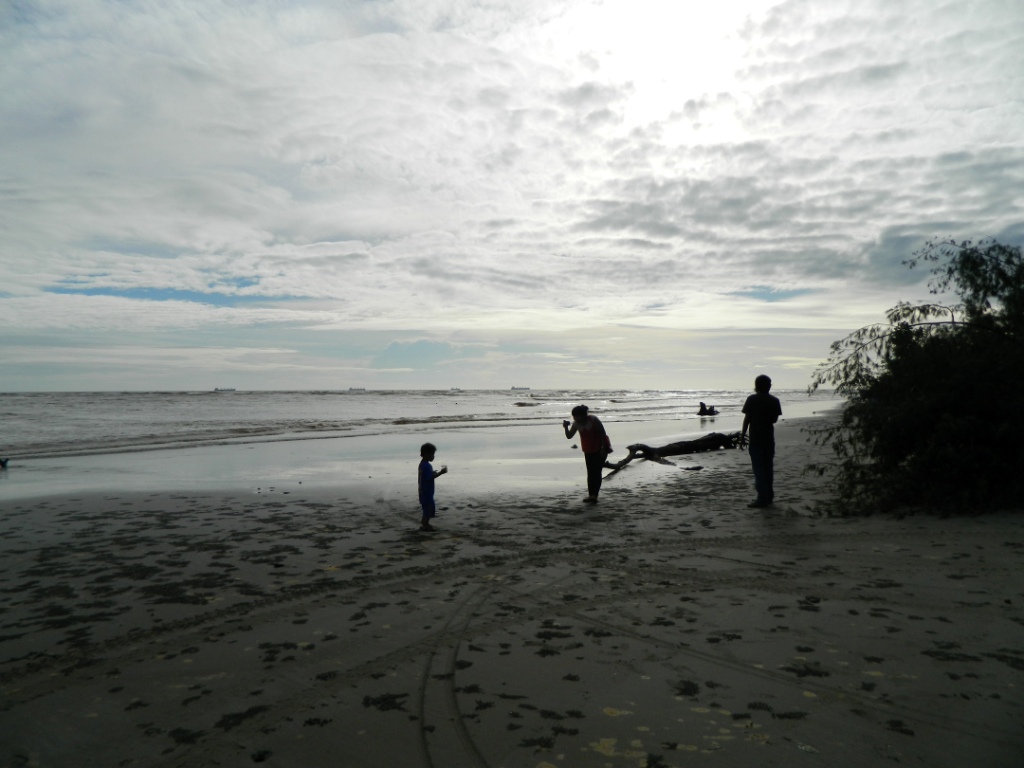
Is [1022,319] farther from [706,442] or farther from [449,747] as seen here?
[706,442]

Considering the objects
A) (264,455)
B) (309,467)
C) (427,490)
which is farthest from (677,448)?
(264,455)

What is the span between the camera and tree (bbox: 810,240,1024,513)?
8922mm

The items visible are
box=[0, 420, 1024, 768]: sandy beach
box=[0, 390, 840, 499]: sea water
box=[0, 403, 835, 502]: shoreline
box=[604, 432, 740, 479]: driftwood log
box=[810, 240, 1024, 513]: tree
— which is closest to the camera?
box=[0, 420, 1024, 768]: sandy beach

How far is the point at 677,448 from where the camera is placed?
66.0ft

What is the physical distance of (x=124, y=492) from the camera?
13.6m

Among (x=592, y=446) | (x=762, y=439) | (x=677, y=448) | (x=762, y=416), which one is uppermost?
(x=762, y=416)

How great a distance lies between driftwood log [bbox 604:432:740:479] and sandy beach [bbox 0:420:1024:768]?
875cm

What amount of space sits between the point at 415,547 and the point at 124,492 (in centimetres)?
875

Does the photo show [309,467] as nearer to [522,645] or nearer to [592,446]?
[592,446]

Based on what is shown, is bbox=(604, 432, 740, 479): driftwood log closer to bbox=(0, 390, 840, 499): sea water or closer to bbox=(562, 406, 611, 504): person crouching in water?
bbox=(0, 390, 840, 499): sea water

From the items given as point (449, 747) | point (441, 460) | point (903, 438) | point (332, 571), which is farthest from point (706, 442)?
point (449, 747)

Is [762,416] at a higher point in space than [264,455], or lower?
higher

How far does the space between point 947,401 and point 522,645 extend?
7.87m

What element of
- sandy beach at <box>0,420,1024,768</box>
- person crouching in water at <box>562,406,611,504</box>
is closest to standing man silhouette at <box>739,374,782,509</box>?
sandy beach at <box>0,420,1024,768</box>
